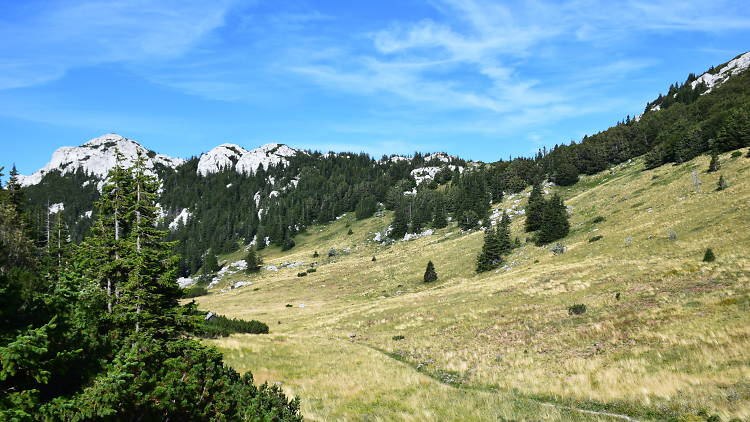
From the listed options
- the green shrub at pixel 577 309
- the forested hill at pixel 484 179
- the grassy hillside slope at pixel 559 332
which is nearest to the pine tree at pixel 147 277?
the grassy hillside slope at pixel 559 332

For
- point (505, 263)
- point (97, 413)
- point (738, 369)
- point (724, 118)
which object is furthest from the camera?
point (724, 118)

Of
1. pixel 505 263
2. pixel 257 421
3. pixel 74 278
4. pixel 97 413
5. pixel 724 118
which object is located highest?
pixel 724 118

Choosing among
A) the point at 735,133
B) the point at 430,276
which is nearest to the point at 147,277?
the point at 430,276

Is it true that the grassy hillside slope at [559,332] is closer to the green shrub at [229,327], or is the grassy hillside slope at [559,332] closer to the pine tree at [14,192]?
the green shrub at [229,327]

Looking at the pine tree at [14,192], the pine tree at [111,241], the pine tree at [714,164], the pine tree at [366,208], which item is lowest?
the pine tree at [714,164]

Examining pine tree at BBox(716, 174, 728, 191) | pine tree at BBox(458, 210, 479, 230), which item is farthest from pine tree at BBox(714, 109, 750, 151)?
pine tree at BBox(458, 210, 479, 230)

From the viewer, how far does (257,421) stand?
8273 millimetres

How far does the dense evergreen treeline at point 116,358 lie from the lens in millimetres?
5891

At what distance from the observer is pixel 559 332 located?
951 inches

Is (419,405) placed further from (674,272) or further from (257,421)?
(674,272)

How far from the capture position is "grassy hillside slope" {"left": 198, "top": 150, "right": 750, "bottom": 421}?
13.6m

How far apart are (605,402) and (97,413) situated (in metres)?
14.1

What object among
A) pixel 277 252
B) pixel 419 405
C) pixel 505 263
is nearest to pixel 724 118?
pixel 505 263

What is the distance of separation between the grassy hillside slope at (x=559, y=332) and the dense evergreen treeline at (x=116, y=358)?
5772 millimetres
